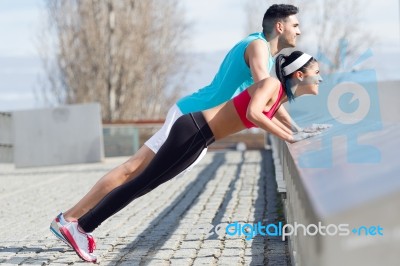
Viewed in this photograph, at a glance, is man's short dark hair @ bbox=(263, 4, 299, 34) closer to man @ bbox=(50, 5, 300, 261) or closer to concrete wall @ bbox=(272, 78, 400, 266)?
man @ bbox=(50, 5, 300, 261)

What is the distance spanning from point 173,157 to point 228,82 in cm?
54

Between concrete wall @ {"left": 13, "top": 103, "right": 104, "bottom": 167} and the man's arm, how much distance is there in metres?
22.4

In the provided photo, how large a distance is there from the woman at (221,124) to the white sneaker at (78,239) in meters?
0.01

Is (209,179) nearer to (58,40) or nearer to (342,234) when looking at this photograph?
(342,234)

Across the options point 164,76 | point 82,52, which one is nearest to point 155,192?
point 82,52

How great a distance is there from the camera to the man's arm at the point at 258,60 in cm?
593

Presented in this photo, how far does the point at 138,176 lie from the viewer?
6258mm

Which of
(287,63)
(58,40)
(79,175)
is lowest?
(79,175)

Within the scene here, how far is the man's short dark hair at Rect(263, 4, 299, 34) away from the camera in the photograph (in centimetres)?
620

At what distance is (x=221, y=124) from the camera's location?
6078 mm

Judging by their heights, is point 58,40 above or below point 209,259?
above

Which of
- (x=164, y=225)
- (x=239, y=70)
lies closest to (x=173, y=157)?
(x=239, y=70)

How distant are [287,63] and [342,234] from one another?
3.44 metres

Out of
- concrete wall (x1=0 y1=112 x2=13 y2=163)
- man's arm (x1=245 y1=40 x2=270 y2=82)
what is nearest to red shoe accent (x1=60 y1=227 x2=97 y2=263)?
man's arm (x1=245 y1=40 x2=270 y2=82)
